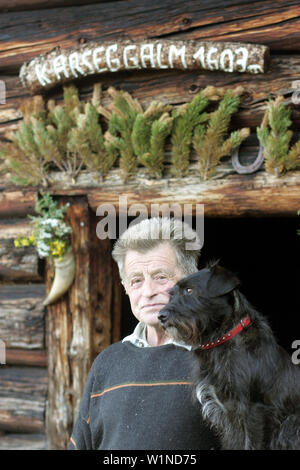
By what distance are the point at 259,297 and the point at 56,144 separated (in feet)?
15.1

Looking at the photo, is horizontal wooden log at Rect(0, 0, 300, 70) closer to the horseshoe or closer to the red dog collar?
the horseshoe

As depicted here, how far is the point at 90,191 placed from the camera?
3.84m

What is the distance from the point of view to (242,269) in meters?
7.66

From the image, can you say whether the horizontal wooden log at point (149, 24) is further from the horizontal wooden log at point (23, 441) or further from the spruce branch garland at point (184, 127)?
the horizontal wooden log at point (23, 441)

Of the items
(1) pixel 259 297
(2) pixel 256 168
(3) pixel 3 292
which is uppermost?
(2) pixel 256 168

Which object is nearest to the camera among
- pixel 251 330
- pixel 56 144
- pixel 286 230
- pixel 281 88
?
pixel 251 330

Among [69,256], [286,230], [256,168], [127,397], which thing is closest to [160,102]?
[256,168]

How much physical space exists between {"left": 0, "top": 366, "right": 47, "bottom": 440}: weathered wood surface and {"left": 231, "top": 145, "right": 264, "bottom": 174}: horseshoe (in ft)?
6.77

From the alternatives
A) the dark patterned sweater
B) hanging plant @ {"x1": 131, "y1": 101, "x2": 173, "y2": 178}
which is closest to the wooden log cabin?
hanging plant @ {"x1": 131, "y1": 101, "x2": 173, "y2": 178}

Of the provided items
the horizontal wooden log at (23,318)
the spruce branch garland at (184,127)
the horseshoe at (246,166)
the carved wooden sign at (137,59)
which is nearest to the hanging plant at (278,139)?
the horseshoe at (246,166)

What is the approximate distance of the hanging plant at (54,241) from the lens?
380 cm

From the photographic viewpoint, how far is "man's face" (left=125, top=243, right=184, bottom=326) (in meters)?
2.41

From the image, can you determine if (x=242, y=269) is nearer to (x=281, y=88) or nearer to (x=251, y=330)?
(x=281, y=88)

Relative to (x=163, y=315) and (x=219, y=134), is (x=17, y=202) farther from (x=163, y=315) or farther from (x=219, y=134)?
(x=163, y=315)
